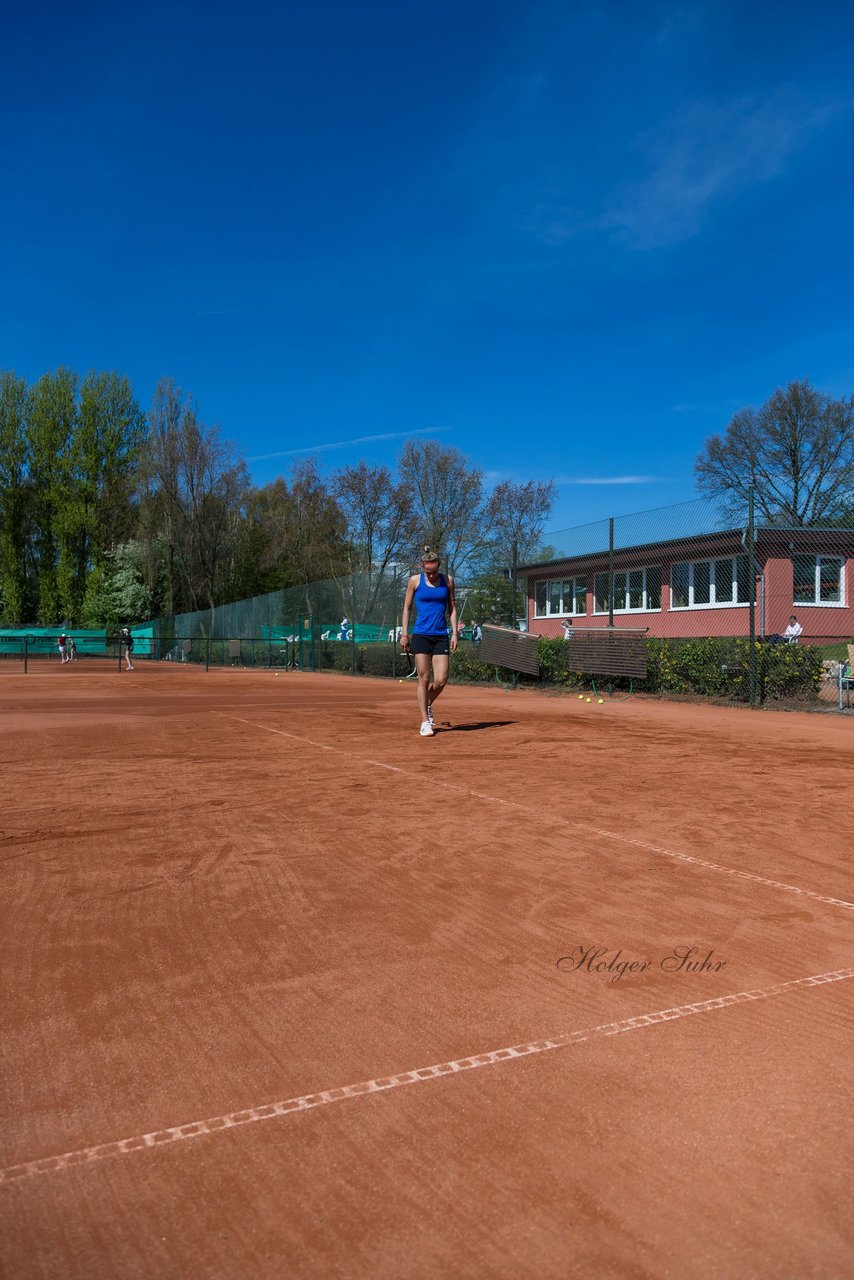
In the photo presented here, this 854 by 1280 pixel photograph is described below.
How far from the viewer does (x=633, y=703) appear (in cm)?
1350

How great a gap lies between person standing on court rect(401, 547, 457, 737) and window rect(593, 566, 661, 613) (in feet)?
58.0

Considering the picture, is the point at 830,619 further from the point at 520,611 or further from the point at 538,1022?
the point at 538,1022

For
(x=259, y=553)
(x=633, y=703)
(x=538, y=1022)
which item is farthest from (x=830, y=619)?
(x=259, y=553)

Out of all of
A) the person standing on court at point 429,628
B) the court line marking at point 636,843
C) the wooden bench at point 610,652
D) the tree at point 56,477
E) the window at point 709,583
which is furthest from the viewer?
the tree at point 56,477

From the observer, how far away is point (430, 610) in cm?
862

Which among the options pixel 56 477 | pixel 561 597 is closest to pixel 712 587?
pixel 561 597

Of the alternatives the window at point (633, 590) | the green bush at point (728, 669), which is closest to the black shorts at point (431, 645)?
the green bush at point (728, 669)

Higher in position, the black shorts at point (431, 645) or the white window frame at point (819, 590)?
the white window frame at point (819, 590)

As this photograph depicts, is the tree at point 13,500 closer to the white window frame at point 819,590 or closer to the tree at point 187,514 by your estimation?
the tree at point 187,514

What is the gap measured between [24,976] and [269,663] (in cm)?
3042

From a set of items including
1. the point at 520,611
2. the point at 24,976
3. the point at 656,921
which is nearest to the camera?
the point at 24,976

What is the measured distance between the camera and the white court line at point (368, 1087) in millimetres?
1788

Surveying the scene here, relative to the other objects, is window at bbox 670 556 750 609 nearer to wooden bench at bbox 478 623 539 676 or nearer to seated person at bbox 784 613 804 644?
seated person at bbox 784 613 804 644

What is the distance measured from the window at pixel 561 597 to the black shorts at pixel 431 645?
65.9 ft
